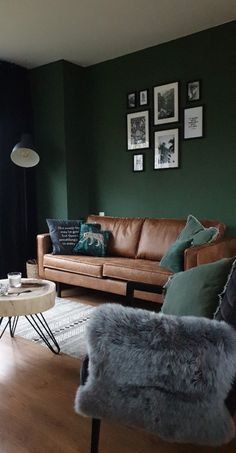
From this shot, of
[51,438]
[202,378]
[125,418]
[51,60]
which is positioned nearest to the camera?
[202,378]

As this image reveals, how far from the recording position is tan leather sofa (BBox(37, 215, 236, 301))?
2890 millimetres

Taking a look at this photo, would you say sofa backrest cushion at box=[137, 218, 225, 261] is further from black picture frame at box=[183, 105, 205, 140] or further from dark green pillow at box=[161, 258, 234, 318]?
dark green pillow at box=[161, 258, 234, 318]

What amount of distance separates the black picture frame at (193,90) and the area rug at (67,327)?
2.39 meters

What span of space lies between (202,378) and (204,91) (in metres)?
3.15

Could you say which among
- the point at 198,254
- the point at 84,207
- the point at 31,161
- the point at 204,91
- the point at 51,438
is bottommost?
the point at 51,438

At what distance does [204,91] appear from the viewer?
3553mm

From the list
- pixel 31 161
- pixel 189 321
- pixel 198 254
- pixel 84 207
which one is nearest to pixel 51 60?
pixel 31 161

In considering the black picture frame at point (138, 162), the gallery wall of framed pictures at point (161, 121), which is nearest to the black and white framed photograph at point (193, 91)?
the gallery wall of framed pictures at point (161, 121)

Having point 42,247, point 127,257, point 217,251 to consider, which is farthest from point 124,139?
point 217,251

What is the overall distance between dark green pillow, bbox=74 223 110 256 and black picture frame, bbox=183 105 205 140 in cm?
140

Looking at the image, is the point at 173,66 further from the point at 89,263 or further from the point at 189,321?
the point at 189,321

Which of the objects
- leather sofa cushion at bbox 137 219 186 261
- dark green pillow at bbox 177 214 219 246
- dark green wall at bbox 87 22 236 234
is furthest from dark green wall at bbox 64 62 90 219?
dark green pillow at bbox 177 214 219 246

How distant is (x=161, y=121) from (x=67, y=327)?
243 cm

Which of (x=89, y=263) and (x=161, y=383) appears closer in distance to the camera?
(x=161, y=383)
